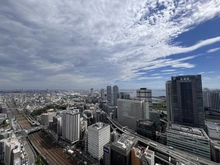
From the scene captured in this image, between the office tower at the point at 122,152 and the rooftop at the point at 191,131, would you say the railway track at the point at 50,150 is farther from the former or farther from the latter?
the rooftop at the point at 191,131

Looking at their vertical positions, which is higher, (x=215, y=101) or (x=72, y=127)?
(x=215, y=101)


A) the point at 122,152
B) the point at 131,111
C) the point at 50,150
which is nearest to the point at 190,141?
the point at 122,152

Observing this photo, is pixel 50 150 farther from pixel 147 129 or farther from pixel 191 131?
pixel 191 131

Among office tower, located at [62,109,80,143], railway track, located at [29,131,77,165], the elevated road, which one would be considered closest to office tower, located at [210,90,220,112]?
the elevated road

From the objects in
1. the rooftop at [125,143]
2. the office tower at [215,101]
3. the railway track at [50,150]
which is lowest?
the railway track at [50,150]

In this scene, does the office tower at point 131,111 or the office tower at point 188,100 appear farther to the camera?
the office tower at point 131,111

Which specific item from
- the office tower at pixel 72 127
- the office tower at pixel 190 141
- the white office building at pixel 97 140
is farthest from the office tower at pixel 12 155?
the office tower at pixel 190 141

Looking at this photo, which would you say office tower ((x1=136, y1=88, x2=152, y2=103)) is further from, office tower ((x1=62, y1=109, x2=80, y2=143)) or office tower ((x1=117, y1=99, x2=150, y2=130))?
office tower ((x1=62, y1=109, x2=80, y2=143))
